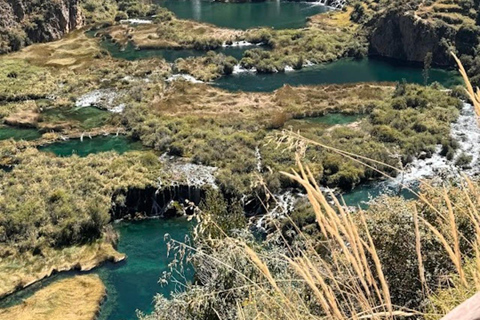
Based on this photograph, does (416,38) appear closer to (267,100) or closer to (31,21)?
(267,100)

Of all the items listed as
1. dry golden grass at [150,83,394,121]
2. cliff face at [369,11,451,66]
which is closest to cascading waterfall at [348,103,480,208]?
dry golden grass at [150,83,394,121]

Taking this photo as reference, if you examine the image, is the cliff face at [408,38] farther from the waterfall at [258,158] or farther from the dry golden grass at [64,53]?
the dry golden grass at [64,53]

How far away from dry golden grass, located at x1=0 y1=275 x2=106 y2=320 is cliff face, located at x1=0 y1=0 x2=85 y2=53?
44860 mm

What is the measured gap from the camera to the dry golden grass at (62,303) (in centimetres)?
2053

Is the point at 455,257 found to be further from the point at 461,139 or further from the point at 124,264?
the point at 461,139

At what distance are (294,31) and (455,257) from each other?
6617 cm

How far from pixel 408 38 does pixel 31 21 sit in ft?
150

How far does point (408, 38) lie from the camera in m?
59.9

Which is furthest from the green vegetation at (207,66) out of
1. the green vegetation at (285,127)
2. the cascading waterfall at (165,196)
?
the cascading waterfall at (165,196)

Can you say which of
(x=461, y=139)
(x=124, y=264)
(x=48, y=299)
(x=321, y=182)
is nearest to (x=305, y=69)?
(x=461, y=139)

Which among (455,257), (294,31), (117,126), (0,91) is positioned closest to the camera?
(455,257)

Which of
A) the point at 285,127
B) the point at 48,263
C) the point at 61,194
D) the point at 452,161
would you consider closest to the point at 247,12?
the point at 285,127

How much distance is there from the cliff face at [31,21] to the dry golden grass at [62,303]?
44.9 m

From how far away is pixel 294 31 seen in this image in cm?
6619
